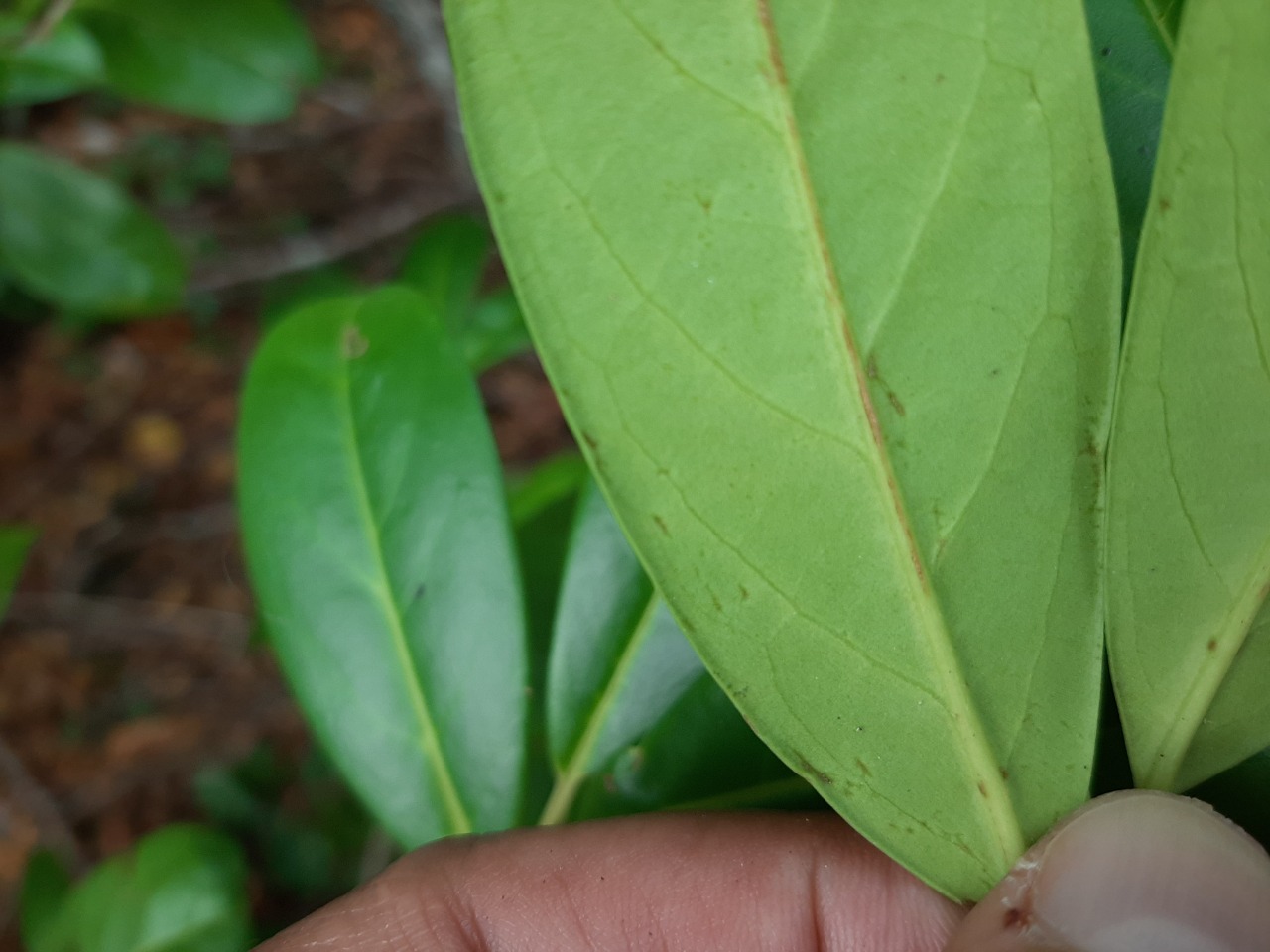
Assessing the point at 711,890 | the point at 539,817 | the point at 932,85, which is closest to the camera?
the point at 932,85

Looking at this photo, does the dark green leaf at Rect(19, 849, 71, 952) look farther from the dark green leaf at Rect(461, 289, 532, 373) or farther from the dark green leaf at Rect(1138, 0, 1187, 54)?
the dark green leaf at Rect(1138, 0, 1187, 54)

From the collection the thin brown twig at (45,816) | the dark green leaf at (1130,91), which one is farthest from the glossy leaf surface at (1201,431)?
the thin brown twig at (45,816)

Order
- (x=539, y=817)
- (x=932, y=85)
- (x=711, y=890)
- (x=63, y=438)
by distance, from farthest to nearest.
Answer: (x=63, y=438) < (x=539, y=817) < (x=711, y=890) < (x=932, y=85)

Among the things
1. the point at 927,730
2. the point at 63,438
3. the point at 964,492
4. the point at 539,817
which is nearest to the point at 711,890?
the point at 539,817

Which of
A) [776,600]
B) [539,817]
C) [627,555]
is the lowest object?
[539,817]

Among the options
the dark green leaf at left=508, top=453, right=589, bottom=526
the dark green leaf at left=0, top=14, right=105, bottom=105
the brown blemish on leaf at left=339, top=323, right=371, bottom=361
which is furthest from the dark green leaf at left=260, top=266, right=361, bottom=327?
the brown blemish on leaf at left=339, top=323, right=371, bottom=361

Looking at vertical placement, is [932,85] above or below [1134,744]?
above

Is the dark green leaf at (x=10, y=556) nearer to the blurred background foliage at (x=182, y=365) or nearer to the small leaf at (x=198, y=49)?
the blurred background foliage at (x=182, y=365)

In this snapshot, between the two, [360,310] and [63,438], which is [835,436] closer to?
[360,310]
